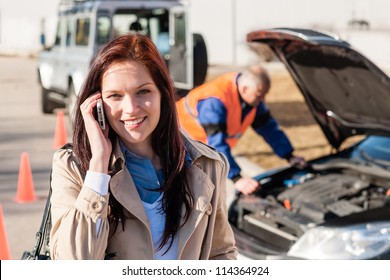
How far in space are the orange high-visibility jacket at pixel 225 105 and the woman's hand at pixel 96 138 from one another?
3318 millimetres

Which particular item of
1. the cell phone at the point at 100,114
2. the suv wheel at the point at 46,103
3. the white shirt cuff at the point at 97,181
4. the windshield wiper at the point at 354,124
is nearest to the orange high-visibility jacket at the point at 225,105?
the windshield wiper at the point at 354,124

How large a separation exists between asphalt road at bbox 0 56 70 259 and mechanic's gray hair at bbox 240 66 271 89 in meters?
2.23

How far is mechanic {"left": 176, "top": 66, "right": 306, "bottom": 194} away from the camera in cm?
541

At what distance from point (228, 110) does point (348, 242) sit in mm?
1590

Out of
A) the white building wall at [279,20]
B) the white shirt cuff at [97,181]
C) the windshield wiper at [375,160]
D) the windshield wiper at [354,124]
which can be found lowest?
the white building wall at [279,20]

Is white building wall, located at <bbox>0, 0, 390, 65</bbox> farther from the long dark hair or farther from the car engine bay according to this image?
the long dark hair

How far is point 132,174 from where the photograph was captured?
219 centimetres

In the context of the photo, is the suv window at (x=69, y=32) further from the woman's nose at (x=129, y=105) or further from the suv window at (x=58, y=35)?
the woman's nose at (x=129, y=105)

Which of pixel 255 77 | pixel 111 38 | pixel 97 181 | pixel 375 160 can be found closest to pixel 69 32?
pixel 111 38

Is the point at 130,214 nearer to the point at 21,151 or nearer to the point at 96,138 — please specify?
the point at 96,138

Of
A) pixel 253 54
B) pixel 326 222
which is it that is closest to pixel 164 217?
pixel 326 222

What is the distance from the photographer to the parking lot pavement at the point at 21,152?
6.87 metres

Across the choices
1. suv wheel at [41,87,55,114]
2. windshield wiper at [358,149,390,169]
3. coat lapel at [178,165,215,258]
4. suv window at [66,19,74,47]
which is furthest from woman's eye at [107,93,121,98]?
suv wheel at [41,87,55,114]

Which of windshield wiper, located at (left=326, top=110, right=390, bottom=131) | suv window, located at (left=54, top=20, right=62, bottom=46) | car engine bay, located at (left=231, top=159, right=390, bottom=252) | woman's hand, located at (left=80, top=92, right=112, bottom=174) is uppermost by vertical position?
woman's hand, located at (left=80, top=92, right=112, bottom=174)
